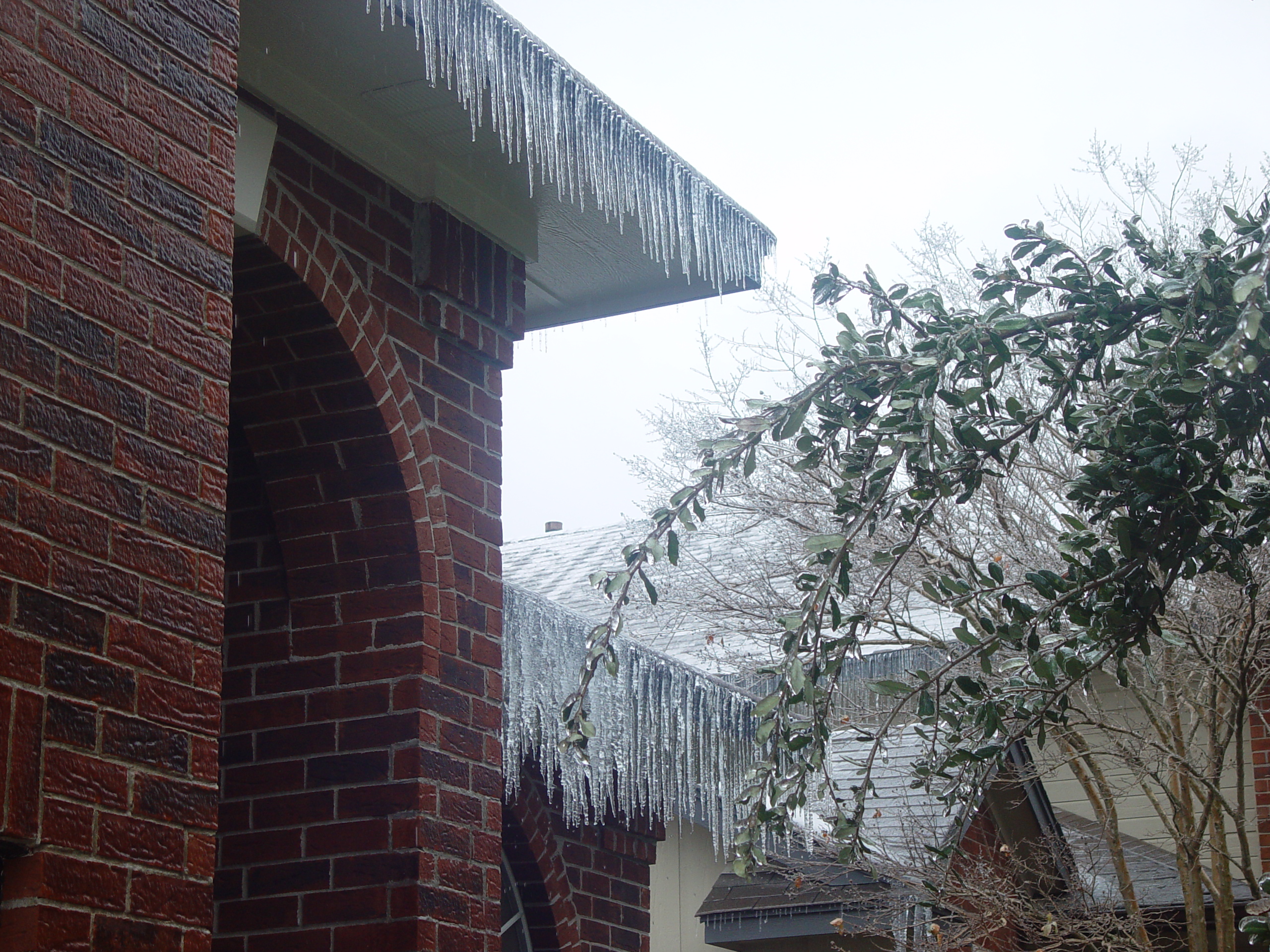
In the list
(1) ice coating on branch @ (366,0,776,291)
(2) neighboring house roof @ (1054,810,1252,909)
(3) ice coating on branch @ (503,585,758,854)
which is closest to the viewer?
(1) ice coating on branch @ (366,0,776,291)

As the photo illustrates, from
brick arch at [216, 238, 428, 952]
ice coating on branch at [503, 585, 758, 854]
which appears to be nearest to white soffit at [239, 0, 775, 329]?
brick arch at [216, 238, 428, 952]

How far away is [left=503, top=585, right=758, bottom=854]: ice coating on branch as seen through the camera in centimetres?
510

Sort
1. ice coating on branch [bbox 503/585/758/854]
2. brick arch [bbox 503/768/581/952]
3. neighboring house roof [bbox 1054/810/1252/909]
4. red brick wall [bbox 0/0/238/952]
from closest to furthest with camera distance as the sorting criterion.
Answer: red brick wall [bbox 0/0/238/952] < ice coating on branch [bbox 503/585/758/854] < brick arch [bbox 503/768/581/952] < neighboring house roof [bbox 1054/810/1252/909]

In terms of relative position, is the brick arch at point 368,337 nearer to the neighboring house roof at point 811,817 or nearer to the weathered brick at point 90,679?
the neighboring house roof at point 811,817

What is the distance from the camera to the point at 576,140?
423cm

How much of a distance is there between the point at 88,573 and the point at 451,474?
7.31 feet

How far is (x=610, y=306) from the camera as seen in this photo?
552 cm

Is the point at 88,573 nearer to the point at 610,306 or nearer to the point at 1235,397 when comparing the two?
the point at 1235,397

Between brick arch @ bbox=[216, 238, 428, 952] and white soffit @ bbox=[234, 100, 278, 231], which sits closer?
white soffit @ bbox=[234, 100, 278, 231]

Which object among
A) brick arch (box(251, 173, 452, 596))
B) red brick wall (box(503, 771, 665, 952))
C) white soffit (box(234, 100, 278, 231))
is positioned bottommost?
red brick wall (box(503, 771, 665, 952))

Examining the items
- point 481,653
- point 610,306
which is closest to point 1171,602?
point 610,306

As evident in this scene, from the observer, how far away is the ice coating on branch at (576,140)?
3771mm

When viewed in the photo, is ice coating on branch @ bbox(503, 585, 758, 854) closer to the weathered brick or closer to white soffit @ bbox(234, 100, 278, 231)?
white soffit @ bbox(234, 100, 278, 231)

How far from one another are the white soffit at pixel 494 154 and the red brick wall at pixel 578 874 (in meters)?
2.15
